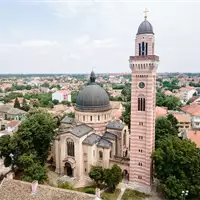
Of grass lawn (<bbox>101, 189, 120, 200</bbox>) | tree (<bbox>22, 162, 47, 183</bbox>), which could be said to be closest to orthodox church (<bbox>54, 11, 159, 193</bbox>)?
grass lawn (<bbox>101, 189, 120, 200</bbox>)

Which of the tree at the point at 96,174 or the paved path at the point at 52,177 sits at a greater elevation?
the tree at the point at 96,174

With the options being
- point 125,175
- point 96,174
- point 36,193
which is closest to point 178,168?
point 125,175

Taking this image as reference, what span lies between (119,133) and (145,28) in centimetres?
2244

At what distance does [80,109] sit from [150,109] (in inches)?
670

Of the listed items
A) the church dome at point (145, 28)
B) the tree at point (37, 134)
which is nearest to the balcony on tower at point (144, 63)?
the church dome at point (145, 28)

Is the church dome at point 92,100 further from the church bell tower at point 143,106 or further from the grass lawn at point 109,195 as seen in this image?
the grass lawn at point 109,195

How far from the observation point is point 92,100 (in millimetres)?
49625

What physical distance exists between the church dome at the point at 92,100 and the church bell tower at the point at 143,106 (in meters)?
11.1

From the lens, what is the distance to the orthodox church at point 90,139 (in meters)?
44.5

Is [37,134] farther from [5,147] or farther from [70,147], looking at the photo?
[70,147]

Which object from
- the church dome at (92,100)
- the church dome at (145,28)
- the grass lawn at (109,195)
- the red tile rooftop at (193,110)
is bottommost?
the grass lawn at (109,195)

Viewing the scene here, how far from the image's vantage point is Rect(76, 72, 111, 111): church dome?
163ft

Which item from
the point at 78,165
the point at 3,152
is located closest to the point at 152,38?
the point at 78,165

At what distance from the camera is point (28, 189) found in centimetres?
2639
